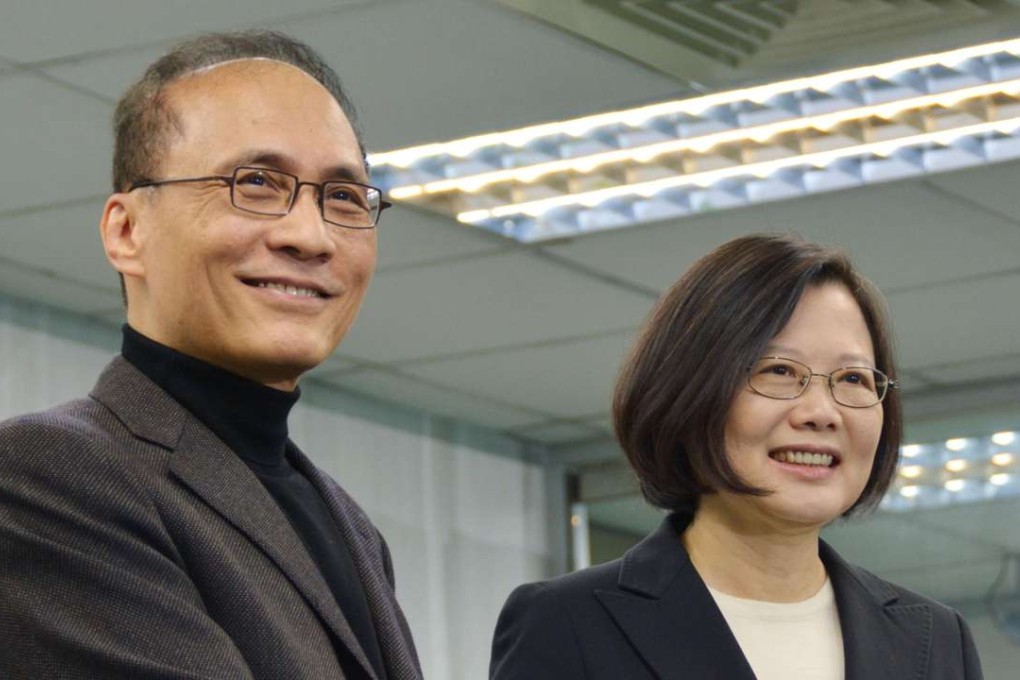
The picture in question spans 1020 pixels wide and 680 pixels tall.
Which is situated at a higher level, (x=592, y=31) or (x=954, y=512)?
(x=592, y=31)

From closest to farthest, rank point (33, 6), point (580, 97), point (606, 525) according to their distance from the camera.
Result: point (33, 6) < point (580, 97) < point (606, 525)

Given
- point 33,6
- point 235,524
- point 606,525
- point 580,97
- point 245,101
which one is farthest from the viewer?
point 606,525

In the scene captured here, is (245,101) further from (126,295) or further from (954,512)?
(954,512)

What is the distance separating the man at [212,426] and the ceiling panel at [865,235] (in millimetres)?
3344

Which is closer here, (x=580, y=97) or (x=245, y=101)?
(x=245, y=101)

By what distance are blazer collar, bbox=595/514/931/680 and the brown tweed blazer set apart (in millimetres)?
557

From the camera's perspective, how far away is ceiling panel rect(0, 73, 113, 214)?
4172 millimetres

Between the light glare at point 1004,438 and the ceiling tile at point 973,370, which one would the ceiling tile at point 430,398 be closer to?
the ceiling tile at point 973,370

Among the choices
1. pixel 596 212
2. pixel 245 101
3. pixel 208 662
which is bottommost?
pixel 208 662

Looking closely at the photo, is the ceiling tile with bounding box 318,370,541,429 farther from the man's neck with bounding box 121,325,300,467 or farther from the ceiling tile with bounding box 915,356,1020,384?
the man's neck with bounding box 121,325,300,467

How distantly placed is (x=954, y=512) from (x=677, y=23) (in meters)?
3.16

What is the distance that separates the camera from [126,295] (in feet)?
5.74

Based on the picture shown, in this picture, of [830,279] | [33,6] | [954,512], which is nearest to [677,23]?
[33,6]

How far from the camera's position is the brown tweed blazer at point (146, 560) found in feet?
4.70
